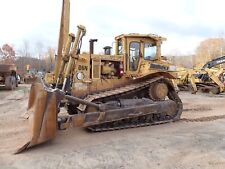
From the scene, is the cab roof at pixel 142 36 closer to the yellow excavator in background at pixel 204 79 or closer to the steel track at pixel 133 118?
the steel track at pixel 133 118

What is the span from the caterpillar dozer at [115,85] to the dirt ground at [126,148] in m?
0.38

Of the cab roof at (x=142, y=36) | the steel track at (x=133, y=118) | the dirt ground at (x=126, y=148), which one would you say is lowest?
the dirt ground at (x=126, y=148)

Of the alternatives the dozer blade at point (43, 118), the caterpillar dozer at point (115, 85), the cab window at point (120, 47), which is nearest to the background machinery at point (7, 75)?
the caterpillar dozer at point (115, 85)

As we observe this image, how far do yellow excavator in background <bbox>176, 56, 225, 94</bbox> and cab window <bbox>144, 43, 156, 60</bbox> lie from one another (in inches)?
380

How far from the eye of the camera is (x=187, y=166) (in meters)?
5.55

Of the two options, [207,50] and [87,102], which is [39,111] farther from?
[207,50]

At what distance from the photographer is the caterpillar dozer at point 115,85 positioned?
7910 millimetres

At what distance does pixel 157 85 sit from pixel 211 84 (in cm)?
1120

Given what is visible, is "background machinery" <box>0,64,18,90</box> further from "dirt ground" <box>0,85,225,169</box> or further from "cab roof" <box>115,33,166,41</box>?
"cab roof" <box>115,33,166,41</box>

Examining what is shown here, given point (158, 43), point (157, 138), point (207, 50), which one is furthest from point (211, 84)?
point (207, 50)

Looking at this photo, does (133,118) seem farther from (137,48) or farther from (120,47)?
(120,47)

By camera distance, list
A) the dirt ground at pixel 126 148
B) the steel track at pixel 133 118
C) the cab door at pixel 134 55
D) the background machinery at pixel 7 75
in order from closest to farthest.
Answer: the dirt ground at pixel 126 148
the steel track at pixel 133 118
the cab door at pixel 134 55
the background machinery at pixel 7 75

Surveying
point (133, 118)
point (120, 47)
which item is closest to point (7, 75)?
point (120, 47)

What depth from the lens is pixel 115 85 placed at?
30.2 ft
